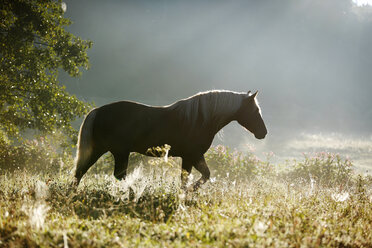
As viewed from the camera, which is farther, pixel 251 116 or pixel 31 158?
pixel 31 158

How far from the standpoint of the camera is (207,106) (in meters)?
5.37

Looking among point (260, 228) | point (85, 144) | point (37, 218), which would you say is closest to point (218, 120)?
point (85, 144)

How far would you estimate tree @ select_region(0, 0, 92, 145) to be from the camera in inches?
338

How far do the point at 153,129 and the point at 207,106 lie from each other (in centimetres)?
119

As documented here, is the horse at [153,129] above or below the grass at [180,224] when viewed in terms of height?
above

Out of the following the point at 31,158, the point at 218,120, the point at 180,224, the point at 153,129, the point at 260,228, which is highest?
the point at 218,120

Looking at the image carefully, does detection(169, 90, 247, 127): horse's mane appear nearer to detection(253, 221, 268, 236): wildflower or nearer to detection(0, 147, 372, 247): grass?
detection(0, 147, 372, 247): grass

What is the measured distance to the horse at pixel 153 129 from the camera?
534 centimetres

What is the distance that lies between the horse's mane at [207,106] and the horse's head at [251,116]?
0.16 metres

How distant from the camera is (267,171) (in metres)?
11.6

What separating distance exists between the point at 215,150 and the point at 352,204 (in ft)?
21.9

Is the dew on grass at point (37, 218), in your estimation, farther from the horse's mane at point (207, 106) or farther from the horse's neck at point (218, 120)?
the horse's neck at point (218, 120)

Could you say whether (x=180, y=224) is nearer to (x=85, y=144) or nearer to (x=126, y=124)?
(x=126, y=124)

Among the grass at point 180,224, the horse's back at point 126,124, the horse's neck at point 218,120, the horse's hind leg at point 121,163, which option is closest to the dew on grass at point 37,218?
the grass at point 180,224
